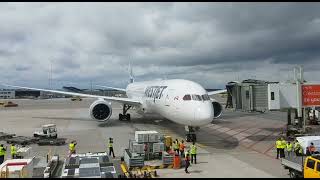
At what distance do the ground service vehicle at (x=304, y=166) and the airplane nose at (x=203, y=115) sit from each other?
655 cm

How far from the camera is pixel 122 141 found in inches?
972

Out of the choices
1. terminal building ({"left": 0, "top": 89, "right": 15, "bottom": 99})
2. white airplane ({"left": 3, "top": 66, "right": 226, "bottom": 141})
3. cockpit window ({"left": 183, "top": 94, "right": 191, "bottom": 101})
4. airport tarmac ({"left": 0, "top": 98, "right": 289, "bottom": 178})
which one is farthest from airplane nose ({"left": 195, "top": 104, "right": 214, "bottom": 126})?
terminal building ({"left": 0, "top": 89, "right": 15, "bottom": 99})

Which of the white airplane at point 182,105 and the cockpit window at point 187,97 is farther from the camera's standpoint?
the cockpit window at point 187,97

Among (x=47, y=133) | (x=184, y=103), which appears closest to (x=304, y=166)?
(x=184, y=103)

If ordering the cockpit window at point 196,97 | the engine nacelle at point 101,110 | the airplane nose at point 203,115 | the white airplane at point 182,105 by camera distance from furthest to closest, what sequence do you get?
1. the engine nacelle at point 101,110
2. the cockpit window at point 196,97
3. the white airplane at point 182,105
4. the airplane nose at point 203,115

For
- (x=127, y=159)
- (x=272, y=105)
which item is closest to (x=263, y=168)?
(x=127, y=159)

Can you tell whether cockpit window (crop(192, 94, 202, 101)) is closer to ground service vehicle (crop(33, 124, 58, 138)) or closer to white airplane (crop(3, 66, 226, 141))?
white airplane (crop(3, 66, 226, 141))

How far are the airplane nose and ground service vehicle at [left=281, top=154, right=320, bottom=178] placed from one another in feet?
21.5

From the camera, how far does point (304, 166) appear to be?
13453mm

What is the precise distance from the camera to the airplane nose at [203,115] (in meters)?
21.0

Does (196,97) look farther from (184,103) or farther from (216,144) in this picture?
(216,144)

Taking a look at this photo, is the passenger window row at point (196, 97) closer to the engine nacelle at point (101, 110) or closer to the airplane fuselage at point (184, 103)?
the airplane fuselage at point (184, 103)

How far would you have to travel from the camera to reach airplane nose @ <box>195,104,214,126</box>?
2103 cm

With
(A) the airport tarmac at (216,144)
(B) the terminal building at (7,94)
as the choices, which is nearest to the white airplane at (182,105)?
(A) the airport tarmac at (216,144)
